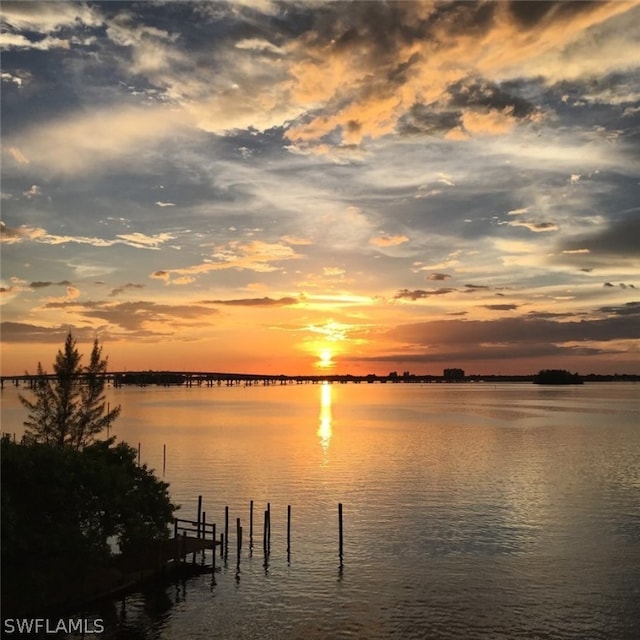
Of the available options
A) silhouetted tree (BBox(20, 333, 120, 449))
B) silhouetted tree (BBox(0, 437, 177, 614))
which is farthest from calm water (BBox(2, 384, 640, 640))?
silhouetted tree (BBox(20, 333, 120, 449))

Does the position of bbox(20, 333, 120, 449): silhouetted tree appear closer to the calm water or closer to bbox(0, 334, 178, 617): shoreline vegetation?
the calm water

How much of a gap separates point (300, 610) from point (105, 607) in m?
12.0

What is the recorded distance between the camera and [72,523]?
35.5m

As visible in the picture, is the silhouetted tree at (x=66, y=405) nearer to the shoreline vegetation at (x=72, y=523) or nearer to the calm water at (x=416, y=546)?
the calm water at (x=416, y=546)

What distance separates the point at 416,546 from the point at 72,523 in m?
29.0

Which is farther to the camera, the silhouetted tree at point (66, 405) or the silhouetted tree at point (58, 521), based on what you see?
the silhouetted tree at point (66, 405)

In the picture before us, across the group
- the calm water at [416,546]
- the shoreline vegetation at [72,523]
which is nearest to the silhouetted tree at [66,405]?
the calm water at [416,546]

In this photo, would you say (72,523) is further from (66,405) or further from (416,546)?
(66,405)

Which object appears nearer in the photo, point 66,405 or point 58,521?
point 58,521

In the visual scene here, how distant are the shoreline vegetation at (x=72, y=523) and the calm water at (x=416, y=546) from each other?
7.80 ft

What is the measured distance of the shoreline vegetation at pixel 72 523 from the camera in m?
33.3

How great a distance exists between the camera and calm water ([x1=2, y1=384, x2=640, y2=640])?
3697 cm

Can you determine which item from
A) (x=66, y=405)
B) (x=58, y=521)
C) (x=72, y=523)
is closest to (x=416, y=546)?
(x=72, y=523)

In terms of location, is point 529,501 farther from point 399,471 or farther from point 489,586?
point 489,586
